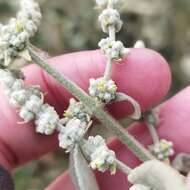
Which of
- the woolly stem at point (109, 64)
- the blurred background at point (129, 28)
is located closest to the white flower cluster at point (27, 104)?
the woolly stem at point (109, 64)

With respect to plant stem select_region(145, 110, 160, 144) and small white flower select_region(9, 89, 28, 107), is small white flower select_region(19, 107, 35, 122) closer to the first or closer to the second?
small white flower select_region(9, 89, 28, 107)

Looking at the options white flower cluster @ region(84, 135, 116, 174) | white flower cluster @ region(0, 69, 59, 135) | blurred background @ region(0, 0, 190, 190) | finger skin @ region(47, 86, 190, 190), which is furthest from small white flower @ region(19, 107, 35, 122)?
blurred background @ region(0, 0, 190, 190)

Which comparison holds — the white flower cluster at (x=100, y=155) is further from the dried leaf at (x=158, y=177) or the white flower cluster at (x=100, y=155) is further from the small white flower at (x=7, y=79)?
the small white flower at (x=7, y=79)

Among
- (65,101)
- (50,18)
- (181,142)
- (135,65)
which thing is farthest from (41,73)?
(50,18)

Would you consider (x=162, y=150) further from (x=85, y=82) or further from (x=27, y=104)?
(x=27, y=104)

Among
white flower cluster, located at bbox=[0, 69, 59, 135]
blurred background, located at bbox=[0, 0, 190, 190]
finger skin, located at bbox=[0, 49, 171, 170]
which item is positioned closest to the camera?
white flower cluster, located at bbox=[0, 69, 59, 135]

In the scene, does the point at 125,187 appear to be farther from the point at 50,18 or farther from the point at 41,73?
the point at 50,18
